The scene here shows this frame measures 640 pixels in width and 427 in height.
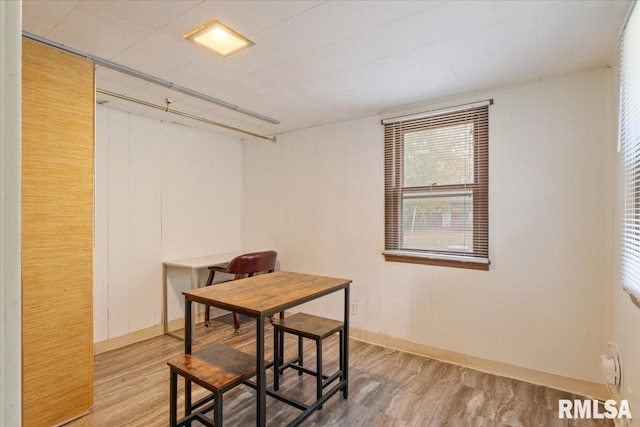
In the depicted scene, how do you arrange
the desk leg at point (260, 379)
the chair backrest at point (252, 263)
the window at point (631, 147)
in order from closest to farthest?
the window at point (631, 147) < the desk leg at point (260, 379) < the chair backrest at point (252, 263)

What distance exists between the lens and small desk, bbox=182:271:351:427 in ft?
5.68

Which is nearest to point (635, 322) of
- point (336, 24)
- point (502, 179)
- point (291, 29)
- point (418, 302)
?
point (502, 179)

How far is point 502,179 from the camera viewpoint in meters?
2.65

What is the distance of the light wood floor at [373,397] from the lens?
208cm

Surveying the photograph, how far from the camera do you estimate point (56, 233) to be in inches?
76.4

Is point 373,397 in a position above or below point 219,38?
below

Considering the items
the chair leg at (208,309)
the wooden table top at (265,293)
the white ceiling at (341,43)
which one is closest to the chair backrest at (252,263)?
the chair leg at (208,309)

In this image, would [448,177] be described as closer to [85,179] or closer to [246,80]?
[246,80]

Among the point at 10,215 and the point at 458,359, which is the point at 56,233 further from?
the point at 458,359

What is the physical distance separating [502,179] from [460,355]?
1.52 m

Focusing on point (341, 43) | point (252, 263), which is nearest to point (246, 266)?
point (252, 263)

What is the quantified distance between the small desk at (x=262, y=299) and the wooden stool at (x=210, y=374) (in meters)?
0.11

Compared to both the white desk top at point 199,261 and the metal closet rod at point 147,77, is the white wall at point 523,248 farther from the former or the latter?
the white desk top at point 199,261

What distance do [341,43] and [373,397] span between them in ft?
7.76
